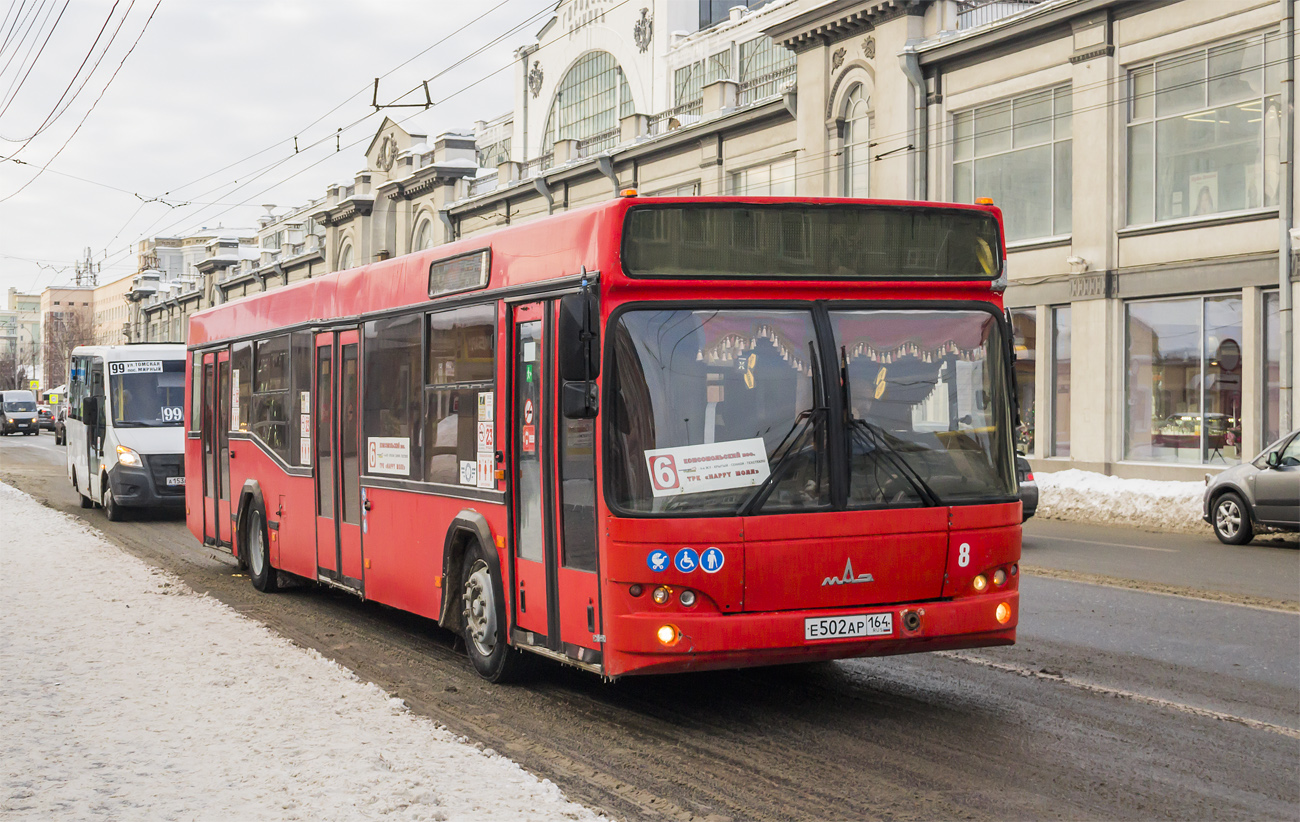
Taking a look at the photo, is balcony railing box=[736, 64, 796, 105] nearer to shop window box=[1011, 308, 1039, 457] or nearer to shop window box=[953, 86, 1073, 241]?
shop window box=[953, 86, 1073, 241]

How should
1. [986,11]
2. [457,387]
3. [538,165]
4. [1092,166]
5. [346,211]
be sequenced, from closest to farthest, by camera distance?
[457,387], [1092,166], [986,11], [538,165], [346,211]

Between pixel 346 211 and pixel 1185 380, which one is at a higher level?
pixel 346 211

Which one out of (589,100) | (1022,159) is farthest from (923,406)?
(589,100)

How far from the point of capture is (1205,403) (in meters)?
24.6

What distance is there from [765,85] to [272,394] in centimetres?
2659

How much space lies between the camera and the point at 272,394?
497 inches

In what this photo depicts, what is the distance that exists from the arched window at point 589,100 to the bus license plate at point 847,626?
5068cm

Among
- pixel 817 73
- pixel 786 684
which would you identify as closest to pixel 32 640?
pixel 786 684

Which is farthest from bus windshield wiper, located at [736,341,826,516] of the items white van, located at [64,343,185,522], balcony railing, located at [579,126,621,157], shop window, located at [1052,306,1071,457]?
balcony railing, located at [579,126,621,157]

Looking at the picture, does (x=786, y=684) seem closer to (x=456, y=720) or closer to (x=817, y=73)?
(x=456, y=720)

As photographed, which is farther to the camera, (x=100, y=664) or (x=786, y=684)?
(x=100, y=664)

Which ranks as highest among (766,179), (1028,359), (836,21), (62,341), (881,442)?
(836,21)

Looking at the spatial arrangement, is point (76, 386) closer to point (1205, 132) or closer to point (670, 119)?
point (670, 119)

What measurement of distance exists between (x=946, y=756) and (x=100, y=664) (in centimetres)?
537
